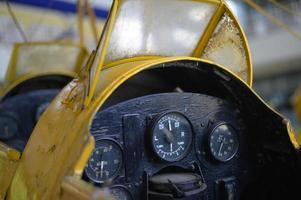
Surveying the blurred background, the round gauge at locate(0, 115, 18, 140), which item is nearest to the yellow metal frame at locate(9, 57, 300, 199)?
the round gauge at locate(0, 115, 18, 140)

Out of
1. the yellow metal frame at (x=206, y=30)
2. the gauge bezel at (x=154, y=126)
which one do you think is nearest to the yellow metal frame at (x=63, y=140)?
the yellow metal frame at (x=206, y=30)

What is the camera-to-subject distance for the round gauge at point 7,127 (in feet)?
8.21

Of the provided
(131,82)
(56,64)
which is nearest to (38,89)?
(56,64)

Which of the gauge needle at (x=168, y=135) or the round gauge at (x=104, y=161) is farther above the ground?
the gauge needle at (x=168, y=135)

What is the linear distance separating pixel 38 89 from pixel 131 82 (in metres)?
1.44

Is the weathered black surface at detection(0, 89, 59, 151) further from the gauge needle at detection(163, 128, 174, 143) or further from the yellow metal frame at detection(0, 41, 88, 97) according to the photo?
the gauge needle at detection(163, 128, 174, 143)

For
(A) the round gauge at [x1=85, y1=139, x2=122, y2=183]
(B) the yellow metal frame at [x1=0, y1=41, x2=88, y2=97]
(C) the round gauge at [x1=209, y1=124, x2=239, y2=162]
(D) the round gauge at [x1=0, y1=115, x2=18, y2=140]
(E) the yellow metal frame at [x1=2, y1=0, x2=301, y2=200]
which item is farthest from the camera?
(B) the yellow metal frame at [x1=0, y1=41, x2=88, y2=97]

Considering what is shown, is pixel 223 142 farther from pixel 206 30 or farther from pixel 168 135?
pixel 206 30

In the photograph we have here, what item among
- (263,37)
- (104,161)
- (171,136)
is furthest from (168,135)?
(263,37)

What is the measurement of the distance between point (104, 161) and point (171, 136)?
0.98 ft

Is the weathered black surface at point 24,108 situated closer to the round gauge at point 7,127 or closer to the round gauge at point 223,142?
the round gauge at point 7,127

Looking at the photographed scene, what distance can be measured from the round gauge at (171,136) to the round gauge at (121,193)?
0.19 metres

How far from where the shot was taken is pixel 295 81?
11.6 metres

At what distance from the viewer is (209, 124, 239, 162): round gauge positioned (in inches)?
62.1
